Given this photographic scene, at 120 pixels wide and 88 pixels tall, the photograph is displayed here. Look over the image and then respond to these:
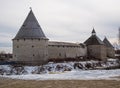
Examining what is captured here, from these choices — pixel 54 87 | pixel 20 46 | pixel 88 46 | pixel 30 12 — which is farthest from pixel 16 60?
pixel 54 87

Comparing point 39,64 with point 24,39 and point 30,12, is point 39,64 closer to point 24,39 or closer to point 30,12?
point 24,39

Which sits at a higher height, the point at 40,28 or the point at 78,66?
the point at 40,28

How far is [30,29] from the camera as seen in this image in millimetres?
32781

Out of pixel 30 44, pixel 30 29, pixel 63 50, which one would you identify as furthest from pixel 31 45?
pixel 63 50

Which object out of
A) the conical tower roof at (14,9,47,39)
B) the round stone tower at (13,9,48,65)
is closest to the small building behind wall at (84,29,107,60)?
the round stone tower at (13,9,48,65)

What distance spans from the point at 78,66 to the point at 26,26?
8.29m

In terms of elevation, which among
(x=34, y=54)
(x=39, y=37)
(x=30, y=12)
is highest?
(x=30, y=12)

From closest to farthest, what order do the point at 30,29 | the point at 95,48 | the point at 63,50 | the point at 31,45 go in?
the point at 31,45 < the point at 30,29 < the point at 63,50 < the point at 95,48

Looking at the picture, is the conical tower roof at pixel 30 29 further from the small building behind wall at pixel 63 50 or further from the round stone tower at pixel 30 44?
the small building behind wall at pixel 63 50

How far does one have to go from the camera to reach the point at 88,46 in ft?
157

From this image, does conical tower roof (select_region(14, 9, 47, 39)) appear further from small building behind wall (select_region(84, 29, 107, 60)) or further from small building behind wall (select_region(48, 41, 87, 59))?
small building behind wall (select_region(84, 29, 107, 60))

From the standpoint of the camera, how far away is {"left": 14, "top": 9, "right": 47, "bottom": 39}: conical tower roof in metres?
32.4

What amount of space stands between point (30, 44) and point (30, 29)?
200 centimetres

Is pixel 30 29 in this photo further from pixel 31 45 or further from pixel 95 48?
pixel 95 48
